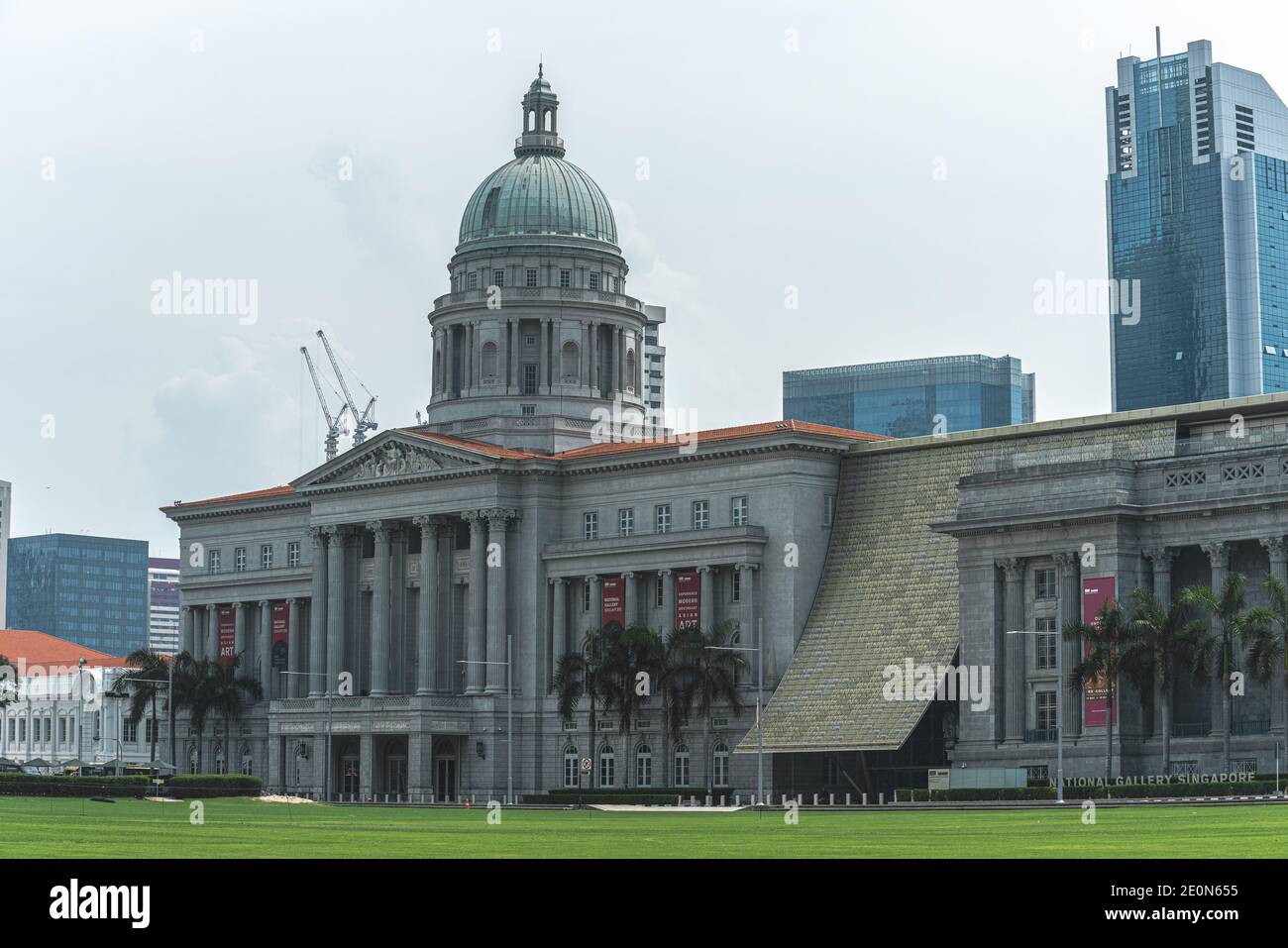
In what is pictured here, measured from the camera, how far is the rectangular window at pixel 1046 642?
125 metres

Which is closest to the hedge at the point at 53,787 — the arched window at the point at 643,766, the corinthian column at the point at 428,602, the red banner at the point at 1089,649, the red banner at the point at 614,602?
the arched window at the point at 643,766

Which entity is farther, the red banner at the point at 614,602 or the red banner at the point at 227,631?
the red banner at the point at 227,631

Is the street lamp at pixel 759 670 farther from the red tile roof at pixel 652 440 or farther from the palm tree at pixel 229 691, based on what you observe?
the palm tree at pixel 229 691

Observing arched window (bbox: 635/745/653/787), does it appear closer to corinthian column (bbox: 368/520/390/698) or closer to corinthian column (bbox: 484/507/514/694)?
corinthian column (bbox: 484/507/514/694)

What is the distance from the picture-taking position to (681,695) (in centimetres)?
13662

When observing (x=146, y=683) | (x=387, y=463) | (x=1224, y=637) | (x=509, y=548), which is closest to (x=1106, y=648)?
(x=1224, y=637)

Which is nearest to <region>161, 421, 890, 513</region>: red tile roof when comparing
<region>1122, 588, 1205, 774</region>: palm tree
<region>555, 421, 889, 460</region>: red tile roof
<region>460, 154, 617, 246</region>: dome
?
<region>555, 421, 889, 460</region>: red tile roof

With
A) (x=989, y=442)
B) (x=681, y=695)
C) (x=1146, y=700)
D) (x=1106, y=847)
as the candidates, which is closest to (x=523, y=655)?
(x=681, y=695)

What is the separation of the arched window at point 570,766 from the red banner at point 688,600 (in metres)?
12.5

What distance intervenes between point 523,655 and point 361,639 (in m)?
17.0

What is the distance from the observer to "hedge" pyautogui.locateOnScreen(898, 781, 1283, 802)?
316 feet

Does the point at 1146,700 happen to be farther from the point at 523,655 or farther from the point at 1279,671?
the point at 523,655

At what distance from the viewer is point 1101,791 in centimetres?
10400

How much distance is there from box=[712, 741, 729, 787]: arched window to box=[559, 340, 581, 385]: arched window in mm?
35596
